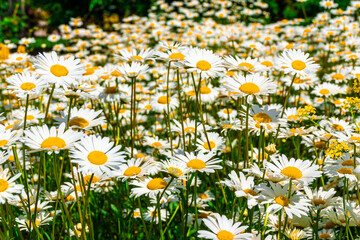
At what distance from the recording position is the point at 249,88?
1856 mm

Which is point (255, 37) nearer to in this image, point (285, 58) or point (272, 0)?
point (285, 58)

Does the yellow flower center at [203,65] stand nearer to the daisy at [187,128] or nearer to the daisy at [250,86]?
the daisy at [250,86]

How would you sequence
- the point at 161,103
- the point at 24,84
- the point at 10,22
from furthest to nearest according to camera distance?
the point at 10,22, the point at 161,103, the point at 24,84

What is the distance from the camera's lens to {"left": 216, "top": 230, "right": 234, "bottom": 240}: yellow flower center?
4.56ft

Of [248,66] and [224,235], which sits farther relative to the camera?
[248,66]

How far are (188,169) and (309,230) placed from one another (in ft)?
2.94

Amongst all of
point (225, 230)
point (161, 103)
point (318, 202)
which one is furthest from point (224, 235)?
point (161, 103)

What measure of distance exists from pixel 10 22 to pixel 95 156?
853 cm

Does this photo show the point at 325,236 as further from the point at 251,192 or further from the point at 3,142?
the point at 3,142

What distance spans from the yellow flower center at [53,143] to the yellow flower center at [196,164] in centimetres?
62

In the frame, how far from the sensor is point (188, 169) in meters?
1.72

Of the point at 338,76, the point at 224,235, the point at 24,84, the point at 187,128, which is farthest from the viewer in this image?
the point at 338,76

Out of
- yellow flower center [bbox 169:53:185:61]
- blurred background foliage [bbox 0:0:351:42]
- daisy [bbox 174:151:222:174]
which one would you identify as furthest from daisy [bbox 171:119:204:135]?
blurred background foliage [bbox 0:0:351:42]

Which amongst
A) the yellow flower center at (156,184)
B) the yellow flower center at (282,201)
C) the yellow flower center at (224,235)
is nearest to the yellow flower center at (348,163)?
the yellow flower center at (282,201)
